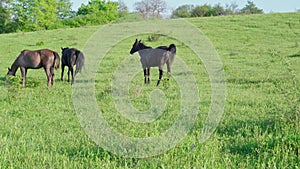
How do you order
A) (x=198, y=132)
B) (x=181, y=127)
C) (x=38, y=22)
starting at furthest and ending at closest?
(x=38, y=22) → (x=181, y=127) → (x=198, y=132)

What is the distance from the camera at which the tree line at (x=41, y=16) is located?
182ft

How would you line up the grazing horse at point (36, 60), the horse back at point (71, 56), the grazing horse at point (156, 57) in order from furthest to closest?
the horse back at point (71, 56), the grazing horse at point (156, 57), the grazing horse at point (36, 60)

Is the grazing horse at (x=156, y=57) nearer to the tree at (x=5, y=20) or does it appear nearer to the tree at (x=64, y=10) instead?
the tree at (x=5, y=20)

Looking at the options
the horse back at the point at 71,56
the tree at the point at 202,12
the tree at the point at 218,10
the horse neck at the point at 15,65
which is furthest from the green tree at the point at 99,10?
the horse neck at the point at 15,65

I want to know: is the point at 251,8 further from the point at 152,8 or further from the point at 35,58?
the point at 35,58

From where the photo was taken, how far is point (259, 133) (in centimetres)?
500

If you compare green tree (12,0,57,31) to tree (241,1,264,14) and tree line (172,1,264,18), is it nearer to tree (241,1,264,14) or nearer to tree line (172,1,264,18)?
tree line (172,1,264,18)

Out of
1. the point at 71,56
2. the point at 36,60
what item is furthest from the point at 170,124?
the point at 71,56

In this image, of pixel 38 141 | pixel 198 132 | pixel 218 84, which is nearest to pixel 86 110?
pixel 38 141

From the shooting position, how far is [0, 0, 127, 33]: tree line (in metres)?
55.4

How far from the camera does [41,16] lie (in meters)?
57.6

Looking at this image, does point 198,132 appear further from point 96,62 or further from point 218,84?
point 96,62

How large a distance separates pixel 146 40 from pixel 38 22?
37997 mm

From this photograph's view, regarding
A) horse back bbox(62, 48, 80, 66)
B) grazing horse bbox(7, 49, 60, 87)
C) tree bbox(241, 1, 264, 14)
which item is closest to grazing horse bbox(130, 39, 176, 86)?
horse back bbox(62, 48, 80, 66)
